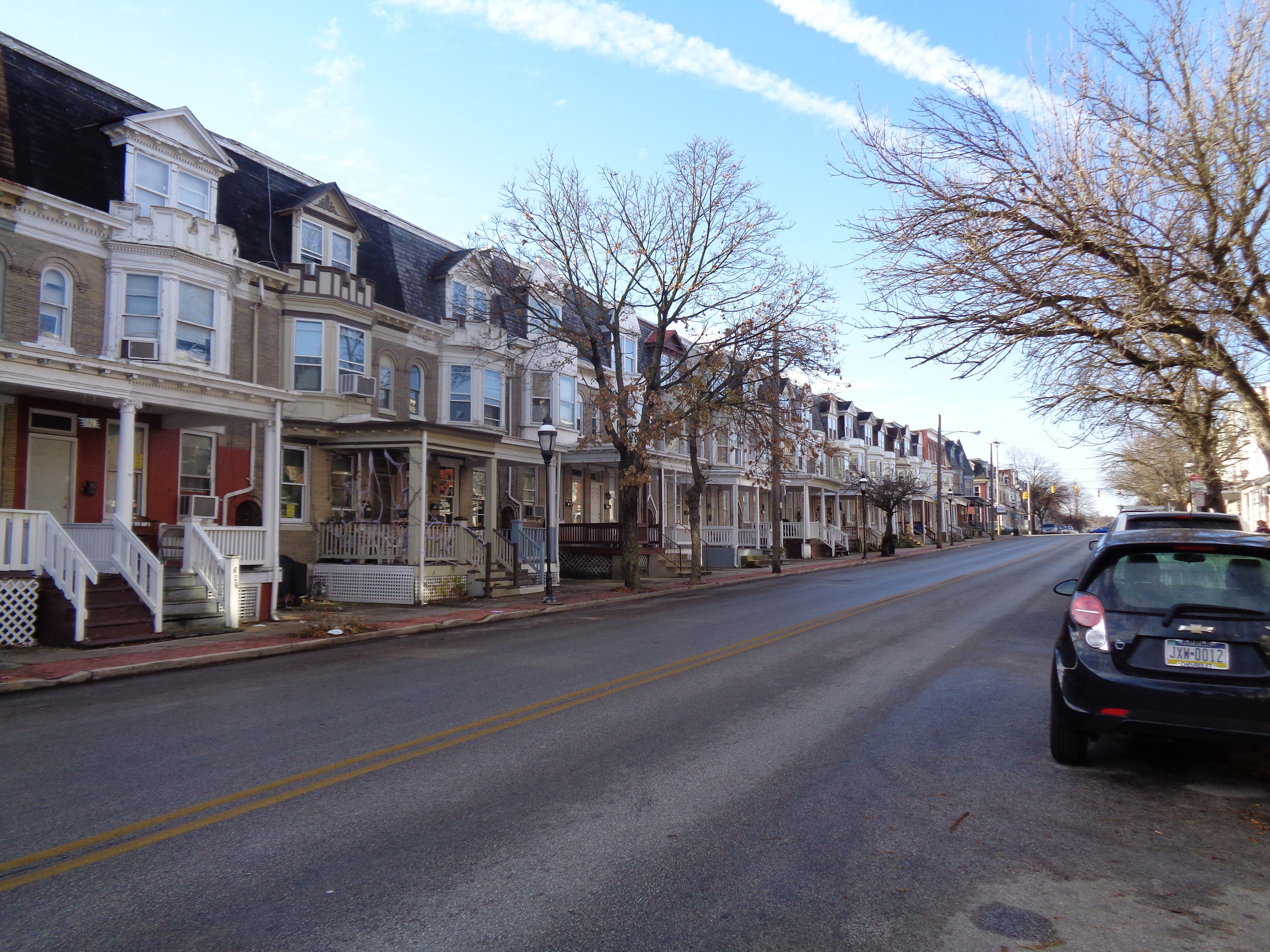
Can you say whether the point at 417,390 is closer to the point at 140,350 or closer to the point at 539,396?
the point at 539,396

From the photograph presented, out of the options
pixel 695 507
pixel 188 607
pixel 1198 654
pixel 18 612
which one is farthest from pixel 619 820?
pixel 695 507

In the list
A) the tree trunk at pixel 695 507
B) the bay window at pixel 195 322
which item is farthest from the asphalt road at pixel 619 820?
the tree trunk at pixel 695 507

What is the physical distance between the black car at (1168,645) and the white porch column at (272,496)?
14.8m

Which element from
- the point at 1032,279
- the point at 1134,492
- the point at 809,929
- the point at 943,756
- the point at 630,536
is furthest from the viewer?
the point at 1134,492

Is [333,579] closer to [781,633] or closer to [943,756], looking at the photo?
[781,633]

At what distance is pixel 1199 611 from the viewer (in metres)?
5.53

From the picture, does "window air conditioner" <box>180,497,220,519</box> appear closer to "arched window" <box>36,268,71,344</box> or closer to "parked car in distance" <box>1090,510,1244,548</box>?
"arched window" <box>36,268,71,344</box>

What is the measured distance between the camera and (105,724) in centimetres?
772

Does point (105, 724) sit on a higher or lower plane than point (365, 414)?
lower

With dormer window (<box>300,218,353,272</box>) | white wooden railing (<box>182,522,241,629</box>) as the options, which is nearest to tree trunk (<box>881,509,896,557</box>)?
dormer window (<box>300,218,353,272</box>)

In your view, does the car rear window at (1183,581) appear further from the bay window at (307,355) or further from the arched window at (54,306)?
the bay window at (307,355)

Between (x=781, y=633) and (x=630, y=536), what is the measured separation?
11.4 meters

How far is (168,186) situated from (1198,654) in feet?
64.6

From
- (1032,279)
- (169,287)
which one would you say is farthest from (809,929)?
(169,287)
